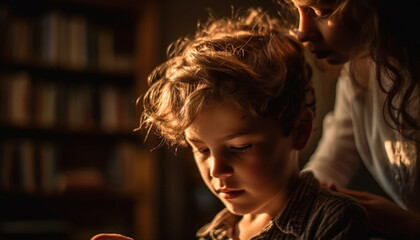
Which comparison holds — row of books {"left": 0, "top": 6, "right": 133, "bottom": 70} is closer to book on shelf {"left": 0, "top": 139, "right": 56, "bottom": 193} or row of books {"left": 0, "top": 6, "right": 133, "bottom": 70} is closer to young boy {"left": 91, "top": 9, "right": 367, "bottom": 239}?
book on shelf {"left": 0, "top": 139, "right": 56, "bottom": 193}

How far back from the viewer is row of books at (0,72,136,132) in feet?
7.87

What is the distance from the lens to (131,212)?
289 cm

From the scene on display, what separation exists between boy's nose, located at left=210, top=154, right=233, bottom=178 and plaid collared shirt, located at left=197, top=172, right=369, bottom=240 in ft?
0.45

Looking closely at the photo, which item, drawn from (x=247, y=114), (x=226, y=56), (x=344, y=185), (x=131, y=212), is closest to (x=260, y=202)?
(x=247, y=114)

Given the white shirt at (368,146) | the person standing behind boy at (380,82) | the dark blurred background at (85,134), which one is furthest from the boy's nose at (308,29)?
the dark blurred background at (85,134)

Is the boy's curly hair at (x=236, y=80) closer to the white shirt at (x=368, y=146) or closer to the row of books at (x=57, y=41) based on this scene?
the white shirt at (x=368, y=146)

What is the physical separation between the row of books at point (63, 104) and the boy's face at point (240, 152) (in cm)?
188

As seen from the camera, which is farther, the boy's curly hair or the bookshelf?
the bookshelf

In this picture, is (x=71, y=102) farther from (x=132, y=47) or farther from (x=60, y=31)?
(x=132, y=47)

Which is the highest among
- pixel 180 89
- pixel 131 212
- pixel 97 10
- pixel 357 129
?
pixel 97 10

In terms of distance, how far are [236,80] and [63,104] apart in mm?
1997

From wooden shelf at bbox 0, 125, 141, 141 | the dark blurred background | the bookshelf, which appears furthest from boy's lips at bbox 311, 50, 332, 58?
wooden shelf at bbox 0, 125, 141, 141

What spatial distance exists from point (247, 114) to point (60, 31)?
2.07 m

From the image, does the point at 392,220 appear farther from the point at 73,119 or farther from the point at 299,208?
the point at 73,119
